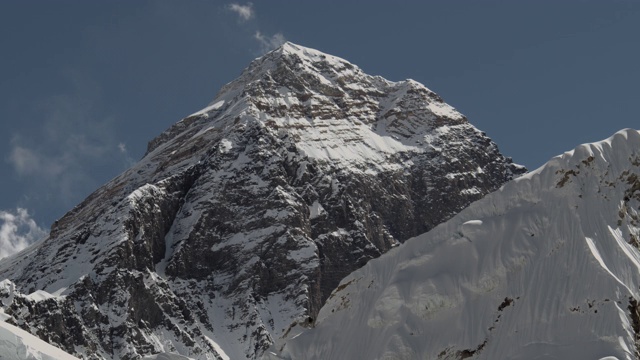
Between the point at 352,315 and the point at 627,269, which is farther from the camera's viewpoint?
the point at 352,315

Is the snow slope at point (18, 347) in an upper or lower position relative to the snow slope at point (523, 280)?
lower

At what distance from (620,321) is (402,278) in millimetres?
17980

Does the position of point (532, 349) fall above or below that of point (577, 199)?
below

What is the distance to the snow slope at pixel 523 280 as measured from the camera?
217 ft

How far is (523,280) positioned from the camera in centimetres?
7125

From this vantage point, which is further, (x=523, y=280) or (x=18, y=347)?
(x=523, y=280)

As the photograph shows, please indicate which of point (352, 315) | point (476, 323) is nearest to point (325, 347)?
point (352, 315)

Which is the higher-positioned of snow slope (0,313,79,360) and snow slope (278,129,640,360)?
snow slope (278,129,640,360)

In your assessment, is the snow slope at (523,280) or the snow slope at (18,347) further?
the snow slope at (523,280)

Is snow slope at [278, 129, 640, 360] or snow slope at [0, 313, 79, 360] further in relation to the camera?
→ snow slope at [278, 129, 640, 360]

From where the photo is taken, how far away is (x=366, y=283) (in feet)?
268

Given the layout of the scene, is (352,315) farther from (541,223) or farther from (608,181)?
(608,181)

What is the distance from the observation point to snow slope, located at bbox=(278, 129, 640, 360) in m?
66.0

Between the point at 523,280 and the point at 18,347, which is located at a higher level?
the point at 523,280
